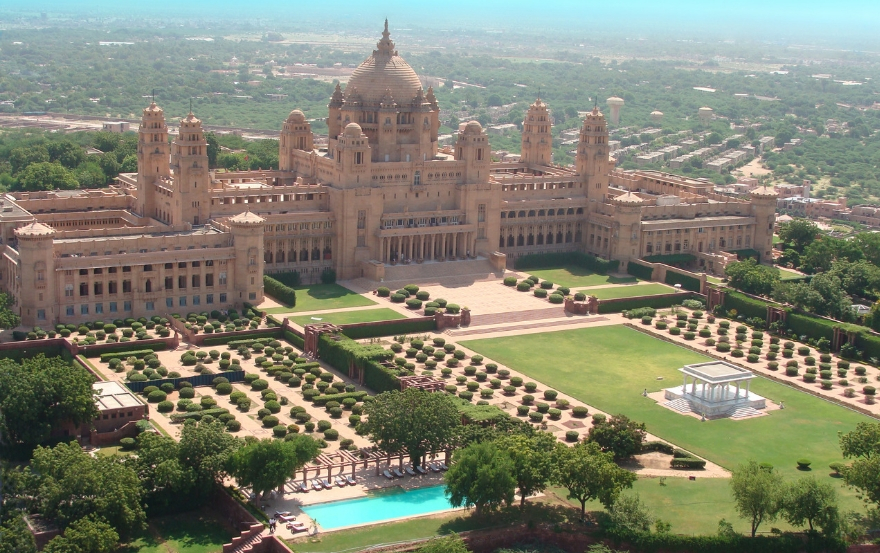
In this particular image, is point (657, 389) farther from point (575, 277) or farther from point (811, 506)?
point (575, 277)

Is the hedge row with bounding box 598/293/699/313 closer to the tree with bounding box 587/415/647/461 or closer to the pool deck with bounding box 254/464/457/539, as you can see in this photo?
the tree with bounding box 587/415/647/461

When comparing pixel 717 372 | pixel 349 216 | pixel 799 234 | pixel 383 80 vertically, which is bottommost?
pixel 717 372

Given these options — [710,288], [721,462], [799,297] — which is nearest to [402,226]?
[710,288]

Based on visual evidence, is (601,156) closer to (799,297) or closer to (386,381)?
(799,297)

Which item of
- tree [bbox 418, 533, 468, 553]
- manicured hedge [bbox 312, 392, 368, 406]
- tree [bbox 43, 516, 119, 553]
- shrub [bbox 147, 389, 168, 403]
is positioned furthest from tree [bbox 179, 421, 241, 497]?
manicured hedge [bbox 312, 392, 368, 406]

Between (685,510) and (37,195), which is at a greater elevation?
(37,195)

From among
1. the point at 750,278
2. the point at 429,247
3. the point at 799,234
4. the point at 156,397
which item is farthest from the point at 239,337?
the point at 799,234

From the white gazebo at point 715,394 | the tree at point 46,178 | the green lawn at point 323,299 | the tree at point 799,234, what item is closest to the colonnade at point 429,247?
the green lawn at point 323,299
